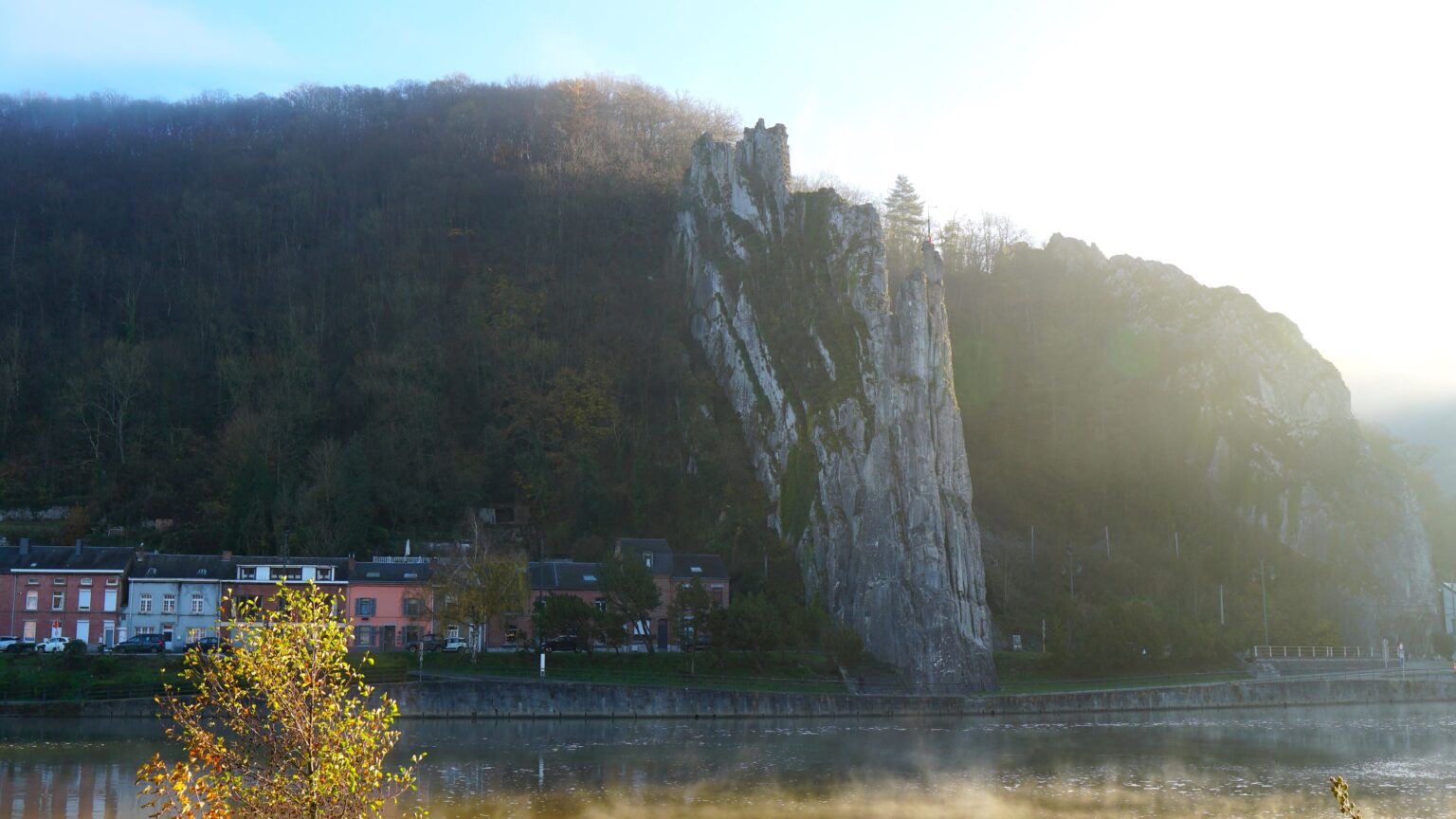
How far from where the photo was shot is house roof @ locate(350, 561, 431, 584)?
64.6 metres

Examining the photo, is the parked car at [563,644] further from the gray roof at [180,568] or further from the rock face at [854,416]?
the gray roof at [180,568]

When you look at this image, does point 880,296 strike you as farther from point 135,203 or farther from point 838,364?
point 135,203

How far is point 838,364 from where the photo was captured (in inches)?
2911

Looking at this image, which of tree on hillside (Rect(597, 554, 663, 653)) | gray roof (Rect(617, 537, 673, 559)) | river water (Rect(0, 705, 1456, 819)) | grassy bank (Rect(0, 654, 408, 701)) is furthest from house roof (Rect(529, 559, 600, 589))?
river water (Rect(0, 705, 1456, 819))

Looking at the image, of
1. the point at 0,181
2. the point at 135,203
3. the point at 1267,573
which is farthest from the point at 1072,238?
the point at 0,181

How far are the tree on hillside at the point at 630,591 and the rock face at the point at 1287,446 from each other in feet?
156

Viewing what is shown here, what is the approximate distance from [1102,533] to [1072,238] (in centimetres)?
3641

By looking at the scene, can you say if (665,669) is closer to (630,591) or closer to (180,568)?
(630,591)

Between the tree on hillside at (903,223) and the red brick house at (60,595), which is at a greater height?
the tree on hillside at (903,223)

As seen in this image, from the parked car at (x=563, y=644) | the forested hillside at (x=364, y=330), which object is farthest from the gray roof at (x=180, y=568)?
the parked car at (x=563, y=644)

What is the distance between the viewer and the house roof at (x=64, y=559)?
61.8 meters

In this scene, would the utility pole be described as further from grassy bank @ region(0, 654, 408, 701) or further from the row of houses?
grassy bank @ region(0, 654, 408, 701)

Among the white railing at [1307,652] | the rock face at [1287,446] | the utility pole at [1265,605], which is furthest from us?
the rock face at [1287,446]

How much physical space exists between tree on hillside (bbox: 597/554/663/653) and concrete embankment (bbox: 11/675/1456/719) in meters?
6.33
